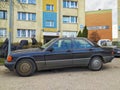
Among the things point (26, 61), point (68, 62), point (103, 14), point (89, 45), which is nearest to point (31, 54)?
point (26, 61)

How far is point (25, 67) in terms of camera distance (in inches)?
328

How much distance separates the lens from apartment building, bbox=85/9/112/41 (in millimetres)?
46844

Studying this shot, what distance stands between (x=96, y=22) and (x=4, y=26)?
2572 cm

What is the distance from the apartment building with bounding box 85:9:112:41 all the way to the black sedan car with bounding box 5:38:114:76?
37010 mm

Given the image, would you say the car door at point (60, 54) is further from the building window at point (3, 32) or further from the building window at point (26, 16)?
the building window at point (26, 16)

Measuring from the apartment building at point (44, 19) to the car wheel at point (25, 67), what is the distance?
22460mm

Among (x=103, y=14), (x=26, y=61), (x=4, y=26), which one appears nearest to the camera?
(x=26, y=61)

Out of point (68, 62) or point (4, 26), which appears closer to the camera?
point (68, 62)

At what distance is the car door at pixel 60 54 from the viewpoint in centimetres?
864

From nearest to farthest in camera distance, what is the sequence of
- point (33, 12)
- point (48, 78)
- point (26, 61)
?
point (48, 78) < point (26, 61) < point (33, 12)

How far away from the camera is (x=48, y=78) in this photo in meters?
7.79

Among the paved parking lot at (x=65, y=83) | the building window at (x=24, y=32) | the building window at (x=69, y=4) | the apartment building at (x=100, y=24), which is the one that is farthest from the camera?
the apartment building at (x=100, y=24)

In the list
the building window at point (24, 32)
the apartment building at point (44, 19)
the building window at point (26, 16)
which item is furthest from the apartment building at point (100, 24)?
the building window at point (24, 32)

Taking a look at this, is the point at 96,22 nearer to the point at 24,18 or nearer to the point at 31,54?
the point at 24,18
